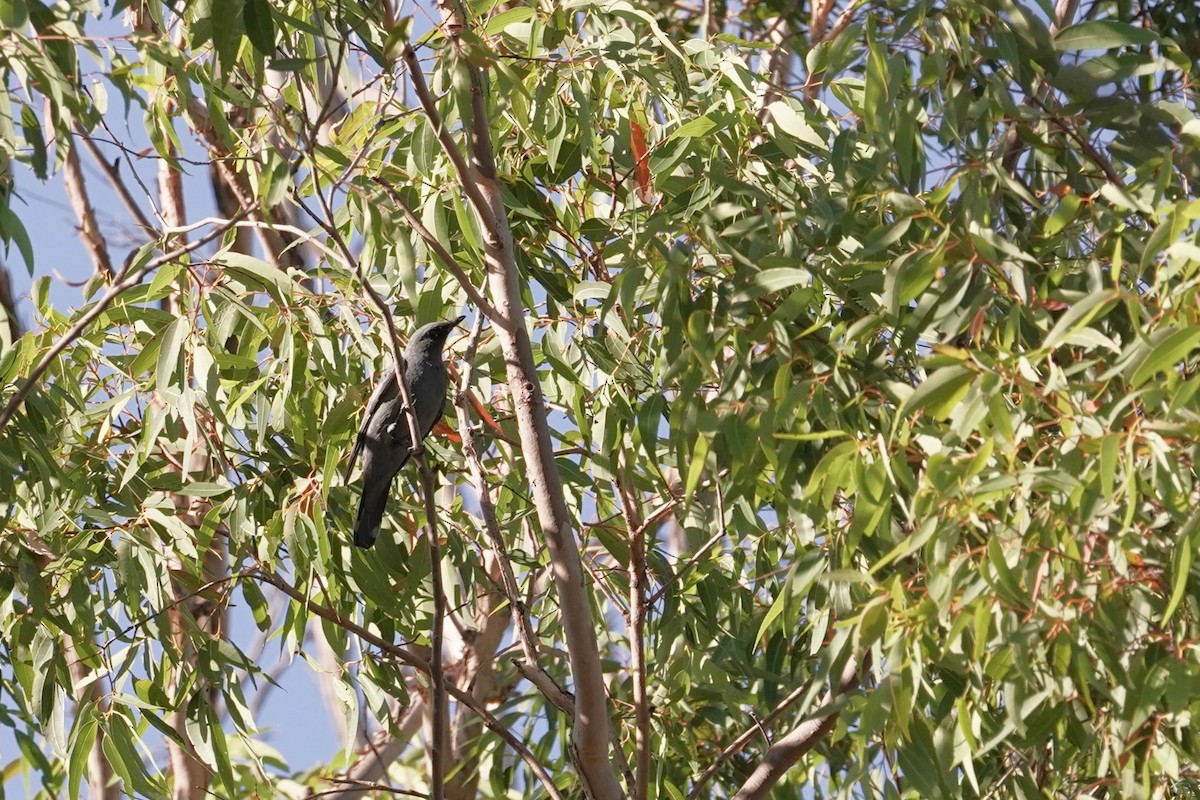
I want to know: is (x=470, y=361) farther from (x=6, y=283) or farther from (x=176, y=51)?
(x=6, y=283)

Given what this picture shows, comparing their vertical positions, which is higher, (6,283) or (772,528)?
(6,283)

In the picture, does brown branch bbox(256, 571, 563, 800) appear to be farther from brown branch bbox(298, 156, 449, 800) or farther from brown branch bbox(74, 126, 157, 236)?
brown branch bbox(74, 126, 157, 236)

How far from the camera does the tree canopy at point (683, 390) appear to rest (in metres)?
1.98

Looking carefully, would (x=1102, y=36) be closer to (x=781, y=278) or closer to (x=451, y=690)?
(x=781, y=278)

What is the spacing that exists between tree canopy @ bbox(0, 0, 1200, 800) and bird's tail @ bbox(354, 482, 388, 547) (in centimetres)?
4

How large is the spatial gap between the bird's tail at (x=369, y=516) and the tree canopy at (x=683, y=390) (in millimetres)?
43

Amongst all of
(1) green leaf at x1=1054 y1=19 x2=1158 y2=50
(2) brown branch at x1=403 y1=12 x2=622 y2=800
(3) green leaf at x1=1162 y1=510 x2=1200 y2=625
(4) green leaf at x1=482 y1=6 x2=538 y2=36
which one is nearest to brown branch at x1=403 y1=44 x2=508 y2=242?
(2) brown branch at x1=403 y1=12 x2=622 y2=800

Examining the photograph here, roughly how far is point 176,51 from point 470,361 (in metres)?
0.81

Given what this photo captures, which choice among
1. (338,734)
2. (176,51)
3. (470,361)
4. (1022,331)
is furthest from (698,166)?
(338,734)

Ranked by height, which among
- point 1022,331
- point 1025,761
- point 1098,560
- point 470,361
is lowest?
point 1025,761

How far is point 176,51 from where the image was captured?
2326 mm

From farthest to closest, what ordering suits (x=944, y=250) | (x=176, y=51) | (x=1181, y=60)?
1. (x=1181, y=60)
2. (x=176, y=51)
3. (x=944, y=250)

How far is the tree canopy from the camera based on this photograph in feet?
6.48

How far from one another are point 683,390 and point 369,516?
1.10 metres
